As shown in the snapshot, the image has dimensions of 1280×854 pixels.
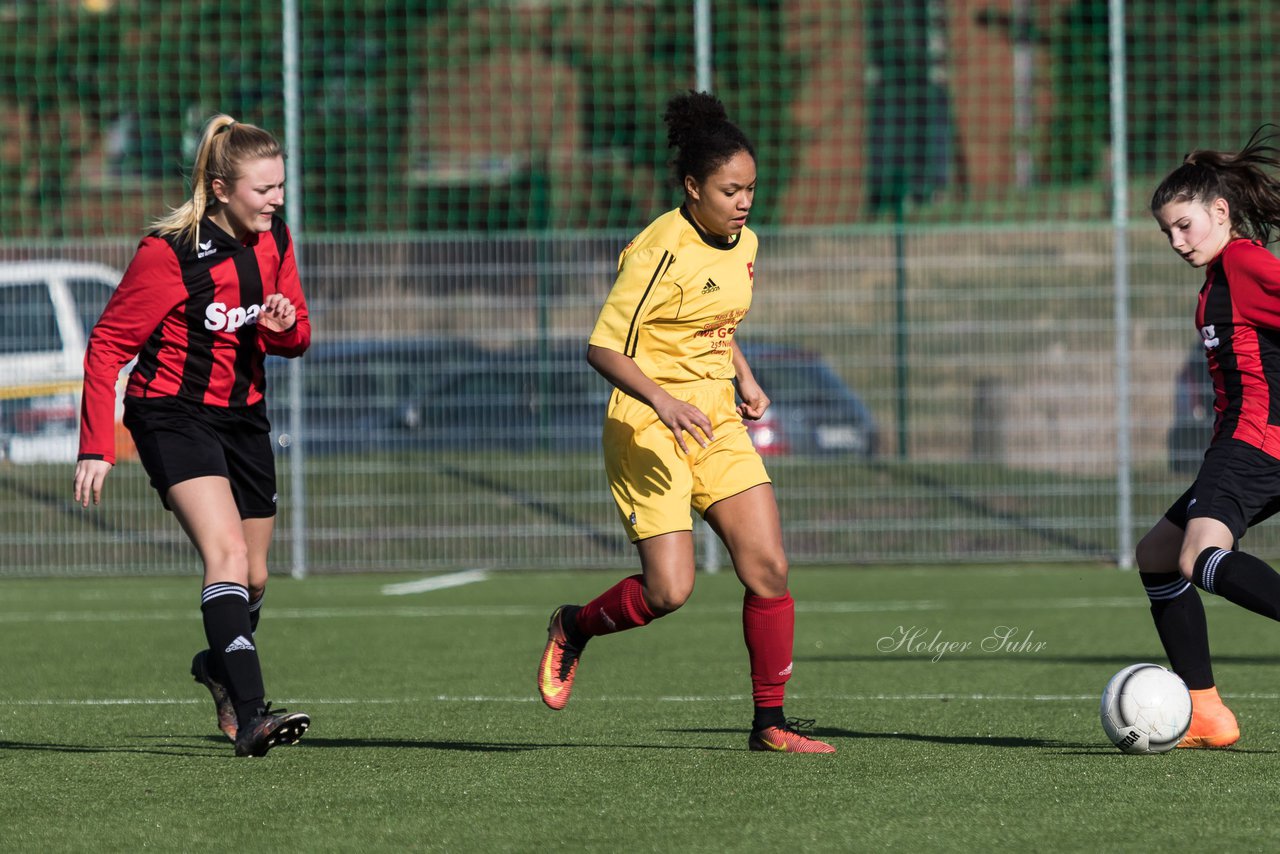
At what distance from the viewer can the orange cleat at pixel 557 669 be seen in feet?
19.1

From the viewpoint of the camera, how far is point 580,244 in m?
12.5

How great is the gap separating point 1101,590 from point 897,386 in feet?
7.41

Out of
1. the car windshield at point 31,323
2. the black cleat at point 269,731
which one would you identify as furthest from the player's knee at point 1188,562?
the car windshield at point 31,323

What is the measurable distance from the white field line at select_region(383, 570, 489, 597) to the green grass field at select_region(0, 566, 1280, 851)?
3.37 ft

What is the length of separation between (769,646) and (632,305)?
3.55ft

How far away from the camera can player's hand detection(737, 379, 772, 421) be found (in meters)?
5.94

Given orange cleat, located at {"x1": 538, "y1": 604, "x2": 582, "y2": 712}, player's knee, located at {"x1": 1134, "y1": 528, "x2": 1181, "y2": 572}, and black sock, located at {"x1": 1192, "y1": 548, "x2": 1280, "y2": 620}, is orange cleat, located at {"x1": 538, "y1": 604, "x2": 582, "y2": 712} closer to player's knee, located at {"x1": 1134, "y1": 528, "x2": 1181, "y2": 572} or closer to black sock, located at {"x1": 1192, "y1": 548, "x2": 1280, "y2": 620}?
player's knee, located at {"x1": 1134, "y1": 528, "x2": 1181, "y2": 572}

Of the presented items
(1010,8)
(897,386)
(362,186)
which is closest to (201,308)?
(897,386)

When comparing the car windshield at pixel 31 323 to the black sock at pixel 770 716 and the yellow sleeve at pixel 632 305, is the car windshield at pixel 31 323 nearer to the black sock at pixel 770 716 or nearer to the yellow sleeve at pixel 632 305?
the yellow sleeve at pixel 632 305

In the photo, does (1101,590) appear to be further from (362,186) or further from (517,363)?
(362,186)

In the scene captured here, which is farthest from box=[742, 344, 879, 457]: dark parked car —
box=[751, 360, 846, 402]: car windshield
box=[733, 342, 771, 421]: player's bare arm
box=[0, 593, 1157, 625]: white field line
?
box=[733, 342, 771, 421]: player's bare arm

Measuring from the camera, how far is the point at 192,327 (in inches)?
221

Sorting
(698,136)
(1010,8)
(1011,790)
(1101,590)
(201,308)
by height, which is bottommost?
(1101,590)

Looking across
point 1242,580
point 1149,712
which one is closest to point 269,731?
point 1149,712
